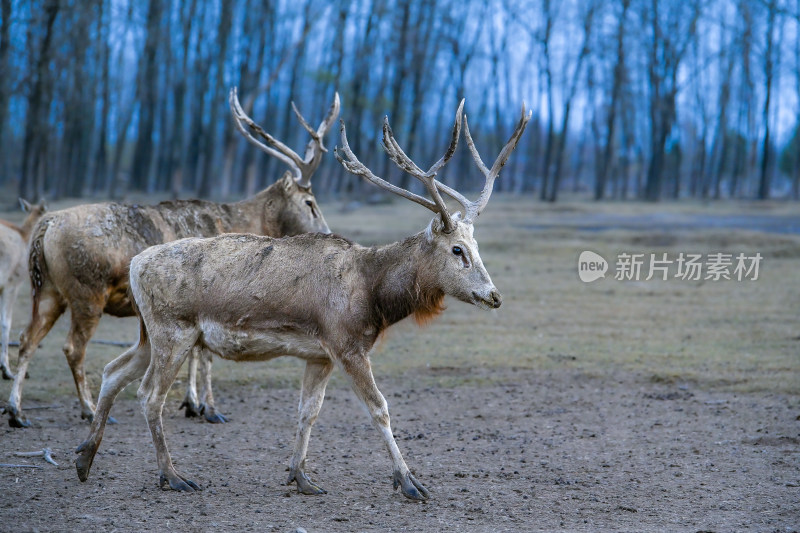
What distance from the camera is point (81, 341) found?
8312 millimetres

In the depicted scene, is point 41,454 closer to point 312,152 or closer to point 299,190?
point 299,190

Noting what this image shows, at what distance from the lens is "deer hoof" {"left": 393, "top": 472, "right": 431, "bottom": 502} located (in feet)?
20.2

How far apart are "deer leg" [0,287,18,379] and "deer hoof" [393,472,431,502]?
591cm

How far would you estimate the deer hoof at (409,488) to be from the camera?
6164mm

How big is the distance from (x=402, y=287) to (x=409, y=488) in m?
1.48

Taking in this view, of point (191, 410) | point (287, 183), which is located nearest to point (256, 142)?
point (287, 183)

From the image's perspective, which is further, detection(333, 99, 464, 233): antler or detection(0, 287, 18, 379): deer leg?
detection(0, 287, 18, 379): deer leg

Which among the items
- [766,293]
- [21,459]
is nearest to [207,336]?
[21,459]

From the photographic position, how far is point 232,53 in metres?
47.4

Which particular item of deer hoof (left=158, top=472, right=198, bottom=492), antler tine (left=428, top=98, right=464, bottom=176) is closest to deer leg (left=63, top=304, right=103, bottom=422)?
deer hoof (left=158, top=472, right=198, bottom=492)

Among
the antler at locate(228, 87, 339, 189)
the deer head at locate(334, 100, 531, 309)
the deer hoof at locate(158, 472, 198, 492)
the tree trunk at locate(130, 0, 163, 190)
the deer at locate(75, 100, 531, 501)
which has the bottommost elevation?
the deer hoof at locate(158, 472, 198, 492)

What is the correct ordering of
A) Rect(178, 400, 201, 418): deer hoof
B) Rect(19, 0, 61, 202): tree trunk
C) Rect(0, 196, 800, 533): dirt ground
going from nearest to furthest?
Rect(0, 196, 800, 533): dirt ground < Rect(178, 400, 201, 418): deer hoof < Rect(19, 0, 61, 202): tree trunk

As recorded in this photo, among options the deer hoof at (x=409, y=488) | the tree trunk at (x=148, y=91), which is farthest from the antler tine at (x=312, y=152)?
the tree trunk at (x=148, y=91)

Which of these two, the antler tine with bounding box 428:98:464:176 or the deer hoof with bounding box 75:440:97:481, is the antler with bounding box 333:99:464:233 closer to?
the antler tine with bounding box 428:98:464:176
